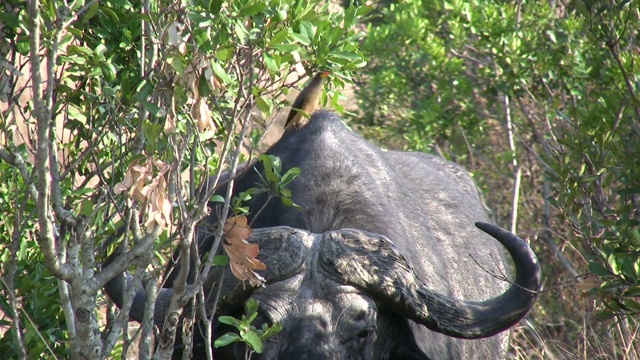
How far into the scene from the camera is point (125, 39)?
325 centimetres

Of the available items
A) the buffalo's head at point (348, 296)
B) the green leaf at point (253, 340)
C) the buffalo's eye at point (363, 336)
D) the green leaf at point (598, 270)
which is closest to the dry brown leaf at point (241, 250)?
the green leaf at point (253, 340)

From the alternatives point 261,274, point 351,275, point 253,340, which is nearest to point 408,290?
point 351,275

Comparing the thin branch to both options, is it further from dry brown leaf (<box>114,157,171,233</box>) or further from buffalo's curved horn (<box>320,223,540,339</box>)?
buffalo's curved horn (<box>320,223,540,339</box>)

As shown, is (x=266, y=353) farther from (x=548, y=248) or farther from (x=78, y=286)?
(x=548, y=248)

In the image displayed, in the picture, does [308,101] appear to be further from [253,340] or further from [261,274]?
[253,340]

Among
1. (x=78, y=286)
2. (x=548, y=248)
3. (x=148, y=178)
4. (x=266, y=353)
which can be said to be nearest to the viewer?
(x=148, y=178)

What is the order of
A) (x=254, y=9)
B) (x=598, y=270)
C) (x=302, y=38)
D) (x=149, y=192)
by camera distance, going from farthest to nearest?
A: (x=598, y=270)
(x=302, y=38)
(x=254, y=9)
(x=149, y=192)

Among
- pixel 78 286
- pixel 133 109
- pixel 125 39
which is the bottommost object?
pixel 78 286

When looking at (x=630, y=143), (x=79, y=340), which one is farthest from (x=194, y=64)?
(x=630, y=143)

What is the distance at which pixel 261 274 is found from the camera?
317 cm

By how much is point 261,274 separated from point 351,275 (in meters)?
0.31

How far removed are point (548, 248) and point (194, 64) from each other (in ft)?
15.4

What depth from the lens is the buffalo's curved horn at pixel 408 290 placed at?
3.19m

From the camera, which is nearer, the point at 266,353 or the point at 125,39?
the point at 266,353
